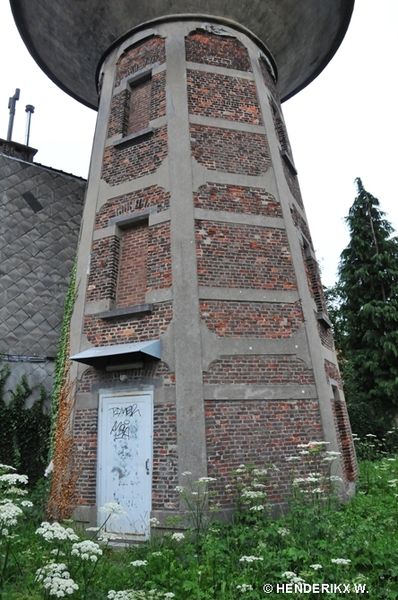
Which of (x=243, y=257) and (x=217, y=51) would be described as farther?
(x=217, y=51)

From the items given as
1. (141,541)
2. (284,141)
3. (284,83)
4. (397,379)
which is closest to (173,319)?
(141,541)

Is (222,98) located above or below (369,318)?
above

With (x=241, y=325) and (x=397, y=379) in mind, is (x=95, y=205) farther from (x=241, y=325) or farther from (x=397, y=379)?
(x=397, y=379)

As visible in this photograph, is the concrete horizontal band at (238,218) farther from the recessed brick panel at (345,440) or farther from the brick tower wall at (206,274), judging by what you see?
the recessed brick panel at (345,440)

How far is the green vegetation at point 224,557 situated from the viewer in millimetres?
3810

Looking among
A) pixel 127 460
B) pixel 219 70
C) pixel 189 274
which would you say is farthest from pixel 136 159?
pixel 127 460

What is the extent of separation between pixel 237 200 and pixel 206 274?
1882mm

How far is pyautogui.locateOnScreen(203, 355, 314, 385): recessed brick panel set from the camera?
24.1ft

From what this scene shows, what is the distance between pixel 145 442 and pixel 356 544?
3.52 metres

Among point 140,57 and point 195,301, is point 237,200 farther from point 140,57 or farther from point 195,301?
point 140,57

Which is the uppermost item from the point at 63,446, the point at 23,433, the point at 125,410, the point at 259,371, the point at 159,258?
the point at 159,258

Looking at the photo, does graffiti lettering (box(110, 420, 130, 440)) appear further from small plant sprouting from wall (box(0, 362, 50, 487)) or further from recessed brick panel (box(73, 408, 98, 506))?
small plant sprouting from wall (box(0, 362, 50, 487))

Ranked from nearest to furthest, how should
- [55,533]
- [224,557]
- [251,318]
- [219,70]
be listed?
[55,533] → [224,557] → [251,318] → [219,70]

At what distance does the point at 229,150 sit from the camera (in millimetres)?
9172
